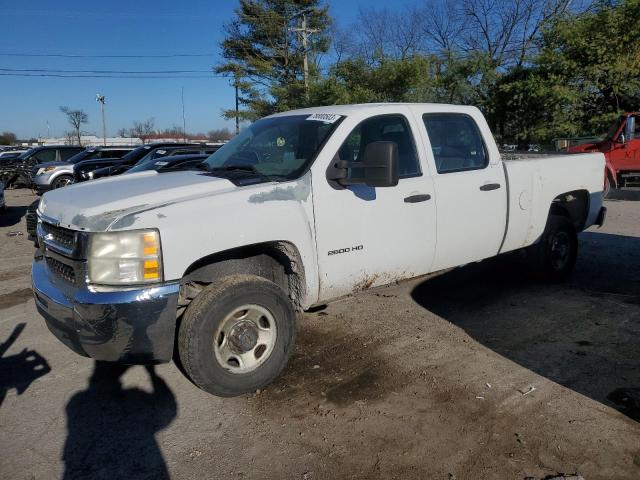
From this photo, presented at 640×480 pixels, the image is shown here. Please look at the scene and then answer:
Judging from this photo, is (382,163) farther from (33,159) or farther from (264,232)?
(33,159)

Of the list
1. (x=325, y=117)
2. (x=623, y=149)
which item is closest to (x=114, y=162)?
(x=325, y=117)

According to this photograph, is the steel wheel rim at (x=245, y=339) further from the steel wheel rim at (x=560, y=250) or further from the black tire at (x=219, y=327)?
the steel wheel rim at (x=560, y=250)

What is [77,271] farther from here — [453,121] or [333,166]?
[453,121]

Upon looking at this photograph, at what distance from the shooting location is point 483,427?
10.2 ft

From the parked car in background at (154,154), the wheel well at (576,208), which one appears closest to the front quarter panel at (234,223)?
the wheel well at (576,208)

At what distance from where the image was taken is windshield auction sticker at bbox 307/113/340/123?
13.5 ft

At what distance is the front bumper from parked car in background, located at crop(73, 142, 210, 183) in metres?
11.3

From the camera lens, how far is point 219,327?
334cm

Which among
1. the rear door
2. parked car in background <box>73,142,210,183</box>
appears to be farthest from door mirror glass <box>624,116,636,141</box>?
parked car in background <box>73,142,210,183</box>

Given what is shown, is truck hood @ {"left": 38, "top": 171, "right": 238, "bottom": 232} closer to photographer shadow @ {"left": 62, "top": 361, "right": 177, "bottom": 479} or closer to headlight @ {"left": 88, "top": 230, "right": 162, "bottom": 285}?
headlight @ {"left": 88, "top": 230, "right": 162, "bottom": 285}

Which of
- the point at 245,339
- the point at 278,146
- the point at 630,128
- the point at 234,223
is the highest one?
the point at 630,128

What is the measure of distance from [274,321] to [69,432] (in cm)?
142

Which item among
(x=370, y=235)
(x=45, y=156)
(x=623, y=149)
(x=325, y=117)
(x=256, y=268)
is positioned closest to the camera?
(x=256, y=268)

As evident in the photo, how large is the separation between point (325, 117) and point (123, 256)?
6.52ft
